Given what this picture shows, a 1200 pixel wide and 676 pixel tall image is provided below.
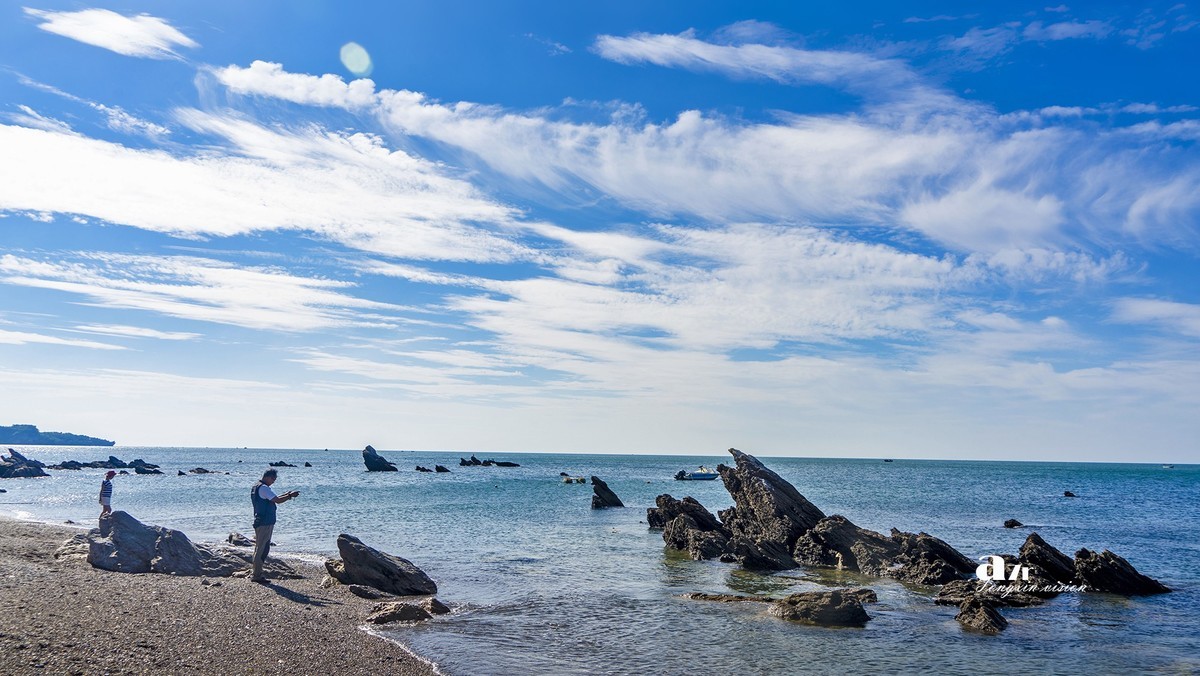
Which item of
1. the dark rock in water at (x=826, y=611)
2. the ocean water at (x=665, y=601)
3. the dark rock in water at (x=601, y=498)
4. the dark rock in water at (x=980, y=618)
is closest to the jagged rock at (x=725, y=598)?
the ocean water at (x=665, y=601)

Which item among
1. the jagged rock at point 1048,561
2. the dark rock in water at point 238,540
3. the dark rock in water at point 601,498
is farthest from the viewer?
the dark rock in water at point 601,498

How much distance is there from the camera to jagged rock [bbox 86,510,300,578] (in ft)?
90.2

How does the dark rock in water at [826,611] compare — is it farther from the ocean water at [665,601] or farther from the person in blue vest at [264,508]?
the person in blue vest at [264,508]

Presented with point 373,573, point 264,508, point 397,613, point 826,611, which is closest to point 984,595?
point 826,611

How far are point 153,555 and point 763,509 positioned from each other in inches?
1318

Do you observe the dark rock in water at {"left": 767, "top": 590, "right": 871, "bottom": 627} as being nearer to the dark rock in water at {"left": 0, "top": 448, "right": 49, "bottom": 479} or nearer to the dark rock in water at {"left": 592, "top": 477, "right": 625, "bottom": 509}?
the dark rock in water at {"left": 592, "top": 477, "right": 625, "bottom": 509}

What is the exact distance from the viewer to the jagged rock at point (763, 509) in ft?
148

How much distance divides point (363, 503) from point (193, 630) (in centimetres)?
6231

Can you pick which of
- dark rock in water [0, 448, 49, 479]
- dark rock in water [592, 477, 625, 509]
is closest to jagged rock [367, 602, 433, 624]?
dark rock in water [592, 477, 625, 509]

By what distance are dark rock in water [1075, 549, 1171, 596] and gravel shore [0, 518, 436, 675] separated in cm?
3136

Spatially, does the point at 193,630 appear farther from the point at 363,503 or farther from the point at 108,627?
the point at 363,503

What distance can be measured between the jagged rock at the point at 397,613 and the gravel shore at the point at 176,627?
0.50 meters

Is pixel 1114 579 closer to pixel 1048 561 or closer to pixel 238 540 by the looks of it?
pixel 1048 561

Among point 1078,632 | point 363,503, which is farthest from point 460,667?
point 363,503
